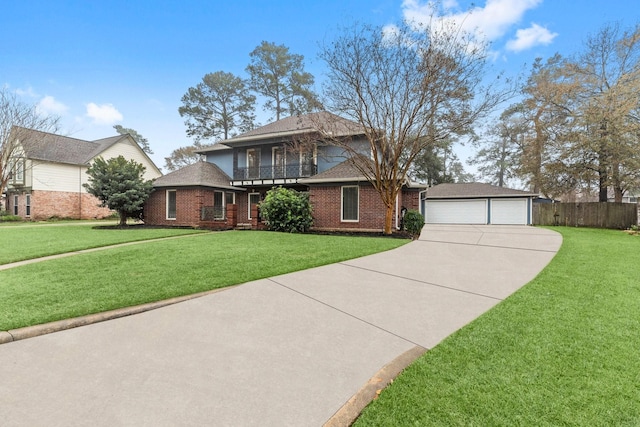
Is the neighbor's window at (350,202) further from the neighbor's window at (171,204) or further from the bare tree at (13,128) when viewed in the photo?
the bare tree at (13,128)

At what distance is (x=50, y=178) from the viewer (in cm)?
2298

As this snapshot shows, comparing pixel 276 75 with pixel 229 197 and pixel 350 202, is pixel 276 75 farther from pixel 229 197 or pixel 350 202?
pixel 350 202

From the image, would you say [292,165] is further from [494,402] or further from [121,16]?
[494,402]

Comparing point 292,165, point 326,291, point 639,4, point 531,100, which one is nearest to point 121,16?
point 292,165

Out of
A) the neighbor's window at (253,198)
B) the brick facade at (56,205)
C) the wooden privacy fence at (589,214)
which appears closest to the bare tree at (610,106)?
the wooden privacy fence at (589,214)

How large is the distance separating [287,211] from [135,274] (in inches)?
312

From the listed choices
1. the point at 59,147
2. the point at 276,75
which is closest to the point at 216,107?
the point at 276,75

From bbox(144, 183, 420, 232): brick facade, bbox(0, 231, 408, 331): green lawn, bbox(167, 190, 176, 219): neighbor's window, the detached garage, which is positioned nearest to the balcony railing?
bbox(144, 183, 420, 232): brick facade

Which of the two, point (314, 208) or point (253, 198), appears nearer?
point (314, 208)

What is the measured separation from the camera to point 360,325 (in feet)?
11.2

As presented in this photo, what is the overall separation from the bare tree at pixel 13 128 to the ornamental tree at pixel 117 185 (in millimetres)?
10207

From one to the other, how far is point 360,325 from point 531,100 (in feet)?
83.4

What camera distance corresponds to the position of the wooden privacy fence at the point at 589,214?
58.2 feet

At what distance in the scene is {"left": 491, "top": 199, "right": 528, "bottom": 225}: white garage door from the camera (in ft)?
74.6
